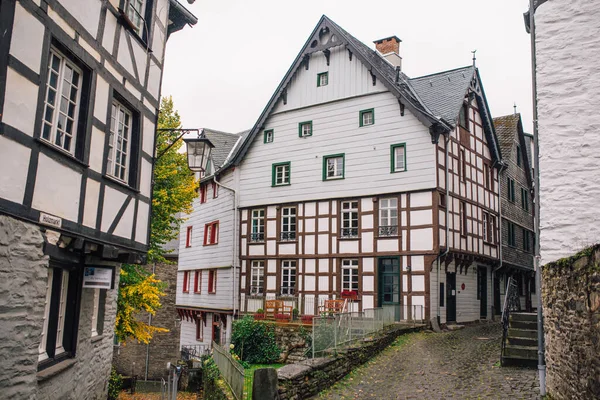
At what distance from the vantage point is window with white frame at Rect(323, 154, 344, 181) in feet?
78.0

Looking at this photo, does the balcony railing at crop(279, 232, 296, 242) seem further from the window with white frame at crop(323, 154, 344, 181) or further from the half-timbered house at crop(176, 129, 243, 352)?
the window with white frame at crop(323, 154, 344, 181)

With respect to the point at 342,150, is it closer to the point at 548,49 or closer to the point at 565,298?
the point at 548,49

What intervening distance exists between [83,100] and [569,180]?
333 inches

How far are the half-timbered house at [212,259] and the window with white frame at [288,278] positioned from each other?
2.54 m

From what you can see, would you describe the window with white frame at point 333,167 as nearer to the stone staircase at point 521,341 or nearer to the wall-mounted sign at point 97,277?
the stone staircase at point 521,341

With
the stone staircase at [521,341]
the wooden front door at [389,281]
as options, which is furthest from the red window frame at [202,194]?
the stone staircase at [521,341]

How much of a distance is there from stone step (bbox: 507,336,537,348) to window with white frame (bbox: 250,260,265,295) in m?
13.1

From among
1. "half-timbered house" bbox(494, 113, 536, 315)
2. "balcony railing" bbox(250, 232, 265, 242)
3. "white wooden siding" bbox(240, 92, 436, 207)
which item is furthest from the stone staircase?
"balcony railing" bbox(250, 232, 265, 242)

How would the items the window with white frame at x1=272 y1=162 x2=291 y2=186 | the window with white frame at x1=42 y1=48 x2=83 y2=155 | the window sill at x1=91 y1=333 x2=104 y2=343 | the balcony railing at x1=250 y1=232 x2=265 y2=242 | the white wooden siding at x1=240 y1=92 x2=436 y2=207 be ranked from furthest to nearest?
the balcony railing at x1=250 y1=232 x2=265 y2=242, the window with white frame at x1=272 y1=162 x2=291 y2=186, the white wooden siding at x1=240 y1=92 x2=436 y2=207, the window sill at x1=91 y1=333 x2=104 y2=343, the window with white frame at x1=42 y1=48 x2=83 y2=155

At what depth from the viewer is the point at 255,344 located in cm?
1997

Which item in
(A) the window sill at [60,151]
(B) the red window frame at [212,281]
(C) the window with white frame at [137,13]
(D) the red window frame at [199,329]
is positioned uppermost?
(C) the window with white frame at [137,13]

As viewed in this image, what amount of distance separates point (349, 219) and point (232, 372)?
40.2ft

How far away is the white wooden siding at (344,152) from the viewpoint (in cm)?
2175

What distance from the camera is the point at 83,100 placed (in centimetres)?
867
